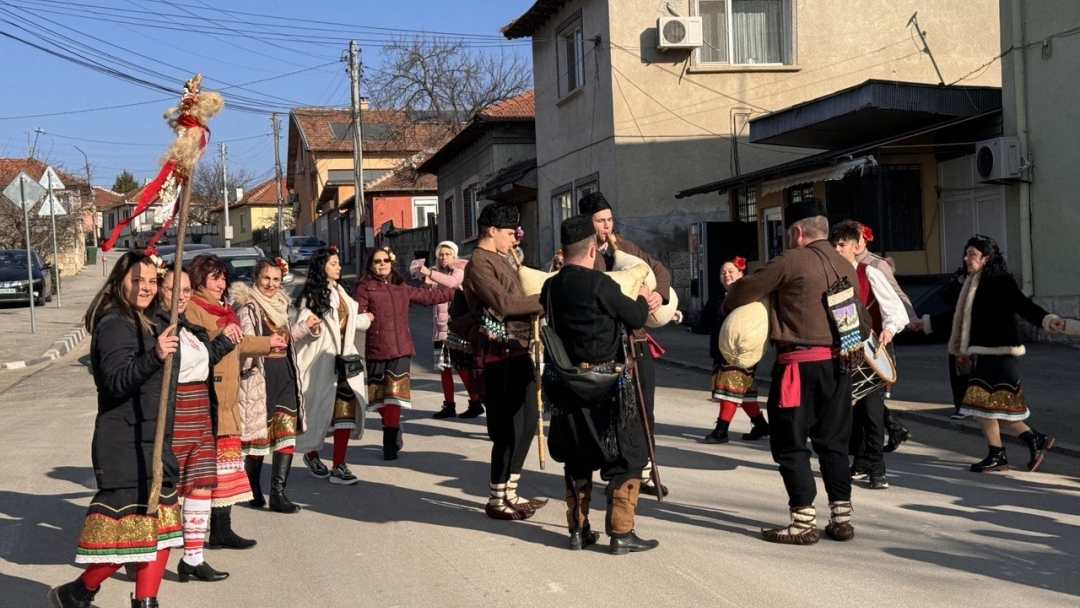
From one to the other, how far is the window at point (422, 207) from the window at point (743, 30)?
98.3 feet

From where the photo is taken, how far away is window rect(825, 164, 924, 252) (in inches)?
753

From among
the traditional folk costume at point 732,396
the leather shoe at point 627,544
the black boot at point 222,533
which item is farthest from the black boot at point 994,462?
the black boot at point 222,533

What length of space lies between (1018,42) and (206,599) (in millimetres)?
14320

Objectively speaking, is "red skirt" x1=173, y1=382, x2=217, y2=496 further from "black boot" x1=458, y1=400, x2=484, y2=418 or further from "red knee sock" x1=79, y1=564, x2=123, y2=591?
"black boot" x1=458, y1=400, x2=484, y2=418

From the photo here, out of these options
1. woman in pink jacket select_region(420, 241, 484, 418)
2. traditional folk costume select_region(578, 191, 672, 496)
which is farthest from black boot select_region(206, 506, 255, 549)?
woman in pink jacket select_region(420, 241, 484, 418)

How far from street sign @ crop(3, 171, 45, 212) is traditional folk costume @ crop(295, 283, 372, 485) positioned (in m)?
15.7

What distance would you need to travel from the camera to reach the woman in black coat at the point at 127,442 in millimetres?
4848

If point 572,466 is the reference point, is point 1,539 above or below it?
below

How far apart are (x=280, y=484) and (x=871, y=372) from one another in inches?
152

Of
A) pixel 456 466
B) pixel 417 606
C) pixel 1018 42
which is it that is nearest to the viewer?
pixel 417 606

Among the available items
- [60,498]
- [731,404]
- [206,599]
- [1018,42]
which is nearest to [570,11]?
[1018,42]

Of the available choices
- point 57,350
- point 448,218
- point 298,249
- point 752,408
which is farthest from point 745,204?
point 298,249

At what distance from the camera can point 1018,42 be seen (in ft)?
52.6

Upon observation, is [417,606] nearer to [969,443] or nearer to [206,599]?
[206,599]
